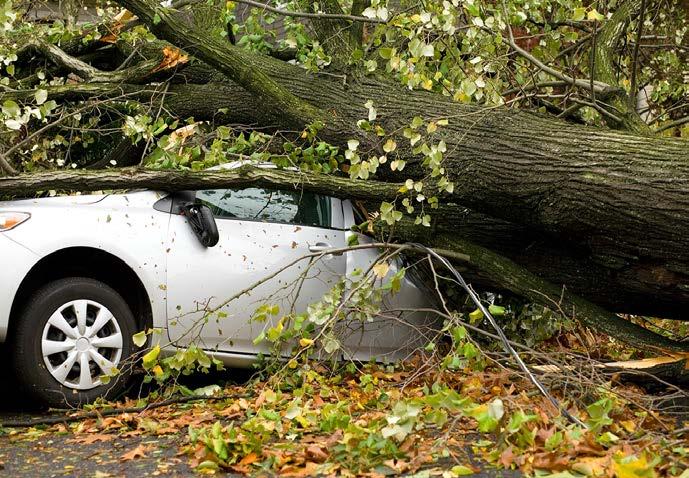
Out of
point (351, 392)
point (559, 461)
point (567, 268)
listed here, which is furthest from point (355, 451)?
point (567, 268)

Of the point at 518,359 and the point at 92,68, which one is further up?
the point at 92,68

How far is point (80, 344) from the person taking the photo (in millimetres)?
6461

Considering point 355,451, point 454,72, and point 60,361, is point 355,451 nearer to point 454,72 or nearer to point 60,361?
point 60,361

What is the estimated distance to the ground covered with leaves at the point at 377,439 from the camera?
4387 mm

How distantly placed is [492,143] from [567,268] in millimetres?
1059

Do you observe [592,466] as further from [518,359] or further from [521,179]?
[521,179]

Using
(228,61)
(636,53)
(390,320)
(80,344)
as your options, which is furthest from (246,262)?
(636,53)

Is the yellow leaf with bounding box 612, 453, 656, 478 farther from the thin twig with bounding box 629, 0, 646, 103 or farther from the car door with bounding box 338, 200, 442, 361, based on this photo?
the thin twig with bounding box 629, 0, 646, 103

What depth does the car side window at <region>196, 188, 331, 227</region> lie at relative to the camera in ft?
23.9

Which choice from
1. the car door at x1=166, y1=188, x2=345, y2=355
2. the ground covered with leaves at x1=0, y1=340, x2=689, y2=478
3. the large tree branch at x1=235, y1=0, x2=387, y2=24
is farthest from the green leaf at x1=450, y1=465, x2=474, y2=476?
the large tree branch at x1=235, y1=0, x2=387, y2=24

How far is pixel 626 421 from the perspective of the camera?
17.0ft

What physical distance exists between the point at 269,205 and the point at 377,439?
3.14 meters

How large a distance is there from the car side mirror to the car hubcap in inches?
32.3

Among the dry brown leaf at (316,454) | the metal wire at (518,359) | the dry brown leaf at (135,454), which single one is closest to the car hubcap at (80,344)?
the dry brown leaf at (135,454)
